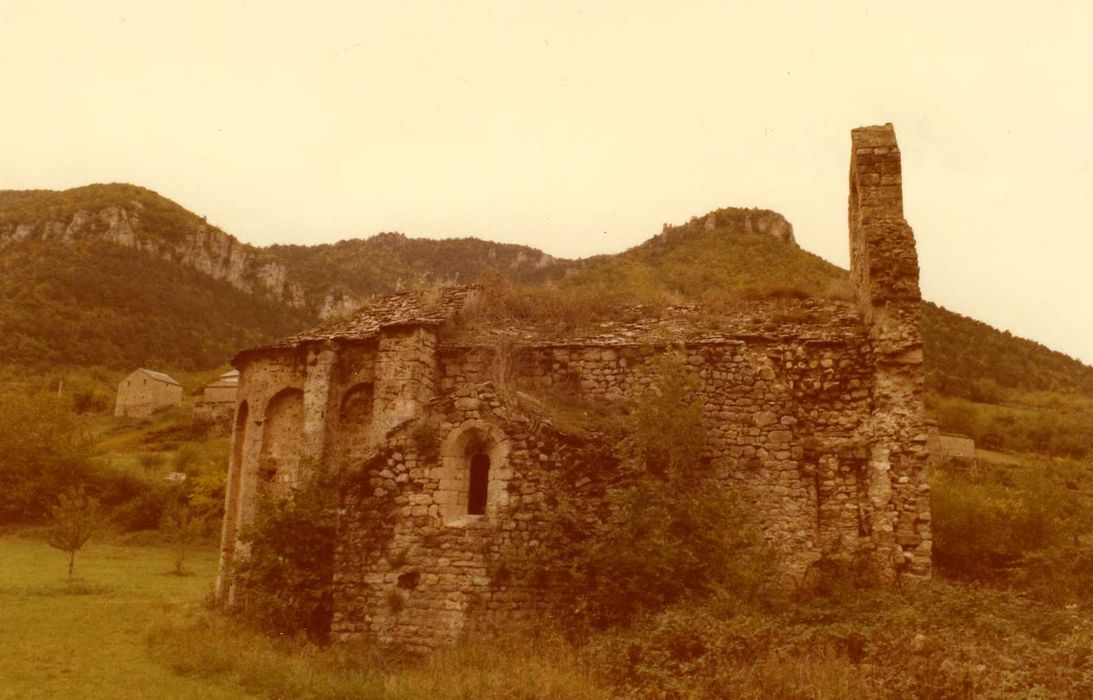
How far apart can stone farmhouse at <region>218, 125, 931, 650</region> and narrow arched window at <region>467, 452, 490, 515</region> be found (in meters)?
0.02

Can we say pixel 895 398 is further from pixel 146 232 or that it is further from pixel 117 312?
pixel 146 232

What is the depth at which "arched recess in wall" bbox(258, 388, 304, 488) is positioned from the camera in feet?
55.3

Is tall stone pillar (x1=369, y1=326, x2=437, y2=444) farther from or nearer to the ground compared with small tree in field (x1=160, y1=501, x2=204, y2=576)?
farther from the ground

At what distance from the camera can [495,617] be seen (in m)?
10.3

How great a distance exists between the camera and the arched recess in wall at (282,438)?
55.3 ft

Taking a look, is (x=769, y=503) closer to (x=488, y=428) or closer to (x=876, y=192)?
(x=488, y=428)

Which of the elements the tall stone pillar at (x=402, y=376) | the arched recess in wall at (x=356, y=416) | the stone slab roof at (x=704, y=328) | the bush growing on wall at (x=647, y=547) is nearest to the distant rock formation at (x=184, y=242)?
the arched recess in wall at (x=356, y=416)

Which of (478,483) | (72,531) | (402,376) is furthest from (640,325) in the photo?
(72,531)

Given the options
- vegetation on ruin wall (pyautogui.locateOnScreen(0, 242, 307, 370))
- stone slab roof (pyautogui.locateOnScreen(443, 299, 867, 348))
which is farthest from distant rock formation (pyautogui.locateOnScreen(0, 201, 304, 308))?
stone slab roof (pyautogui.locateOnScreen(443, 299, 867, 348))

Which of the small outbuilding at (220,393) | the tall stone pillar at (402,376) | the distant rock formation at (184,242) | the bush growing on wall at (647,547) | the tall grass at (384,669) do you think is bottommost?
the tall grass at (384,669)

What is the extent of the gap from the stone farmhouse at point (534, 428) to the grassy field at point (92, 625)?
203cm

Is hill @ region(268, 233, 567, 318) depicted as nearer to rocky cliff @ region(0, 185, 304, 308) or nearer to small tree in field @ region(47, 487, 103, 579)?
rocky cliff @ region(0, 185, 304, 308)

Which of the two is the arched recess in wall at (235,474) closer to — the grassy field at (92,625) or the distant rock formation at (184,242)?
the grassy field at (92,625)

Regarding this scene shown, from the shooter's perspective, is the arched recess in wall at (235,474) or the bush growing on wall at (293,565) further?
the arched recess in wall at (235,474)
